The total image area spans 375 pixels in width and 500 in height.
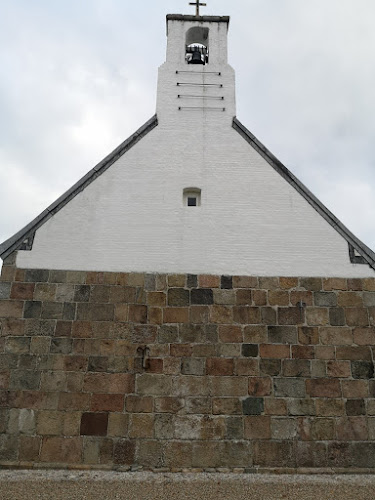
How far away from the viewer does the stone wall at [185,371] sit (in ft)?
18.4

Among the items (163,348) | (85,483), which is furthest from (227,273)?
(85,483)

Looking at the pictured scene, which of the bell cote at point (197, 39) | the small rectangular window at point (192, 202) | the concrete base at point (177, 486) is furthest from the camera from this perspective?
the bell cote at point (197, 39)

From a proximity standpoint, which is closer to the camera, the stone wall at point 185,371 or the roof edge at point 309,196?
the stone wall at point 185,371

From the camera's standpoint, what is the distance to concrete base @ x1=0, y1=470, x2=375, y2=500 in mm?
5090

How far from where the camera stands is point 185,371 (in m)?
5.92

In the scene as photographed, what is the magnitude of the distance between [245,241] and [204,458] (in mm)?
2874

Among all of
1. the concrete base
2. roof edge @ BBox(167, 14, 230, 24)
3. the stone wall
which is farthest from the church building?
roof edge @ BBox(167, 14, 230, 24)

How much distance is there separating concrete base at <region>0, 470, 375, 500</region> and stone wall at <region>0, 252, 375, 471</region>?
14 centimetres

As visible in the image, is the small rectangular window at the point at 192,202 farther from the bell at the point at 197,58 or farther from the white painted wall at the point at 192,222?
the bell at the point at 197,58

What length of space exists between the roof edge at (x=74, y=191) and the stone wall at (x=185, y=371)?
318 millimetres

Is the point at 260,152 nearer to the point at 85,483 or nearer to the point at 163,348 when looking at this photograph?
the point at 163,348

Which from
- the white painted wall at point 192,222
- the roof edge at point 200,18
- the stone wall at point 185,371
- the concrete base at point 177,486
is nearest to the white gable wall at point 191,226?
the white painted wall at point 192,222

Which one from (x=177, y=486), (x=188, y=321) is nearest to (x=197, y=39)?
(x=188, y=321)

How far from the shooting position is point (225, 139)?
24.6 ft
